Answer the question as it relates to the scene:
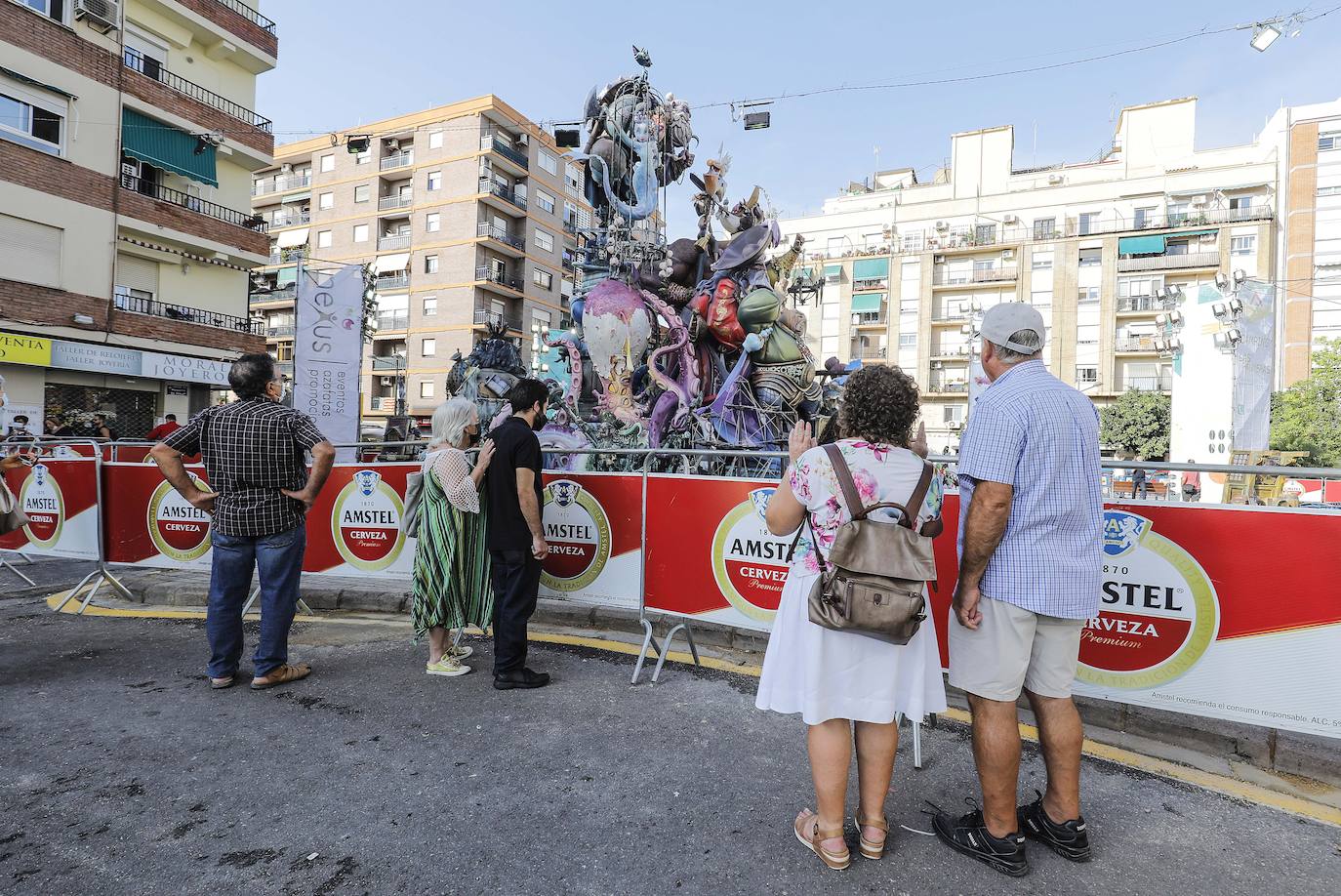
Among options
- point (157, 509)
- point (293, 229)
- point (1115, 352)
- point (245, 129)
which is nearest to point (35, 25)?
point (245, 129)

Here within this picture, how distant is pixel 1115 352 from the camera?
41.9 meters

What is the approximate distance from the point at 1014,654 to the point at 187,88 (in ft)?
92.8

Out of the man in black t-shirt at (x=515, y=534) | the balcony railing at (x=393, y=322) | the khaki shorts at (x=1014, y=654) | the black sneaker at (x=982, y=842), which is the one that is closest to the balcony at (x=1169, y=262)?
the balcony railing at (x=393, y=322)

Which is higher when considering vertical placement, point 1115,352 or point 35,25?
point 35,25

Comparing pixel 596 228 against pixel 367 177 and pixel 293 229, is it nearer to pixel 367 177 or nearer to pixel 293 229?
pixel 367 177

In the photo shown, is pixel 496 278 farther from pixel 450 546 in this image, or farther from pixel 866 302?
pixel 450 546

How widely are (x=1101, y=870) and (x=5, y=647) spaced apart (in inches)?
257

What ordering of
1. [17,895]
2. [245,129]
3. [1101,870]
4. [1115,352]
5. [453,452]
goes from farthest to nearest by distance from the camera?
[1115,352] → [245,129] → [453,452] → [1101,870] → [17,895]

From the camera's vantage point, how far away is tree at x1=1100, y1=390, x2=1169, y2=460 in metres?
34.7

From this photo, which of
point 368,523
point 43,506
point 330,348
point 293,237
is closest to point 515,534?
point 368,523

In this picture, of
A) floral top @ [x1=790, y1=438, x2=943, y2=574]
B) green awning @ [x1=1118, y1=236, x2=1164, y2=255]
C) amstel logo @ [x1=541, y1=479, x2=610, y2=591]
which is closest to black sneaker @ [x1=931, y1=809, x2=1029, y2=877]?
floral top @ [x1=790, y1=438, x2=943, y2=574]

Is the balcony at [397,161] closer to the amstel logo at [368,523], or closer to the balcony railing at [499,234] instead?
A: the balcony railing at [499,234]

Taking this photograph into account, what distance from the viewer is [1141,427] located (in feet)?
116

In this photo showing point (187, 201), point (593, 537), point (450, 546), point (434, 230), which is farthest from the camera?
point (434, 230)
